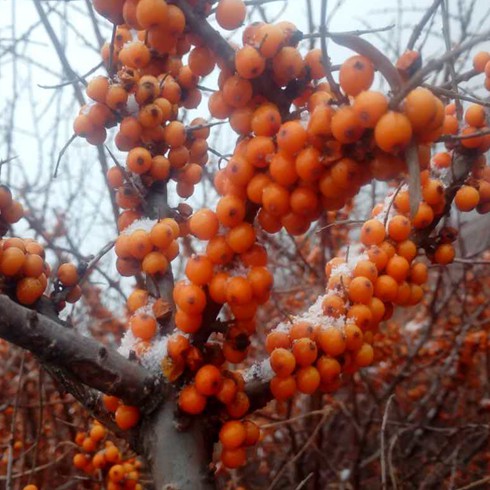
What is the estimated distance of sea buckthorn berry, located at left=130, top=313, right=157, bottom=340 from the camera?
1.01m

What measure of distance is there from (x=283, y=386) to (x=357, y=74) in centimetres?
55

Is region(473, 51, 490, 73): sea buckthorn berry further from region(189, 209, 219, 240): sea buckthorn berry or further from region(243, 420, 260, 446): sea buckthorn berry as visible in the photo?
region(243, 420, 260, 446): sea buckthorn berry

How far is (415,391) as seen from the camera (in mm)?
3791

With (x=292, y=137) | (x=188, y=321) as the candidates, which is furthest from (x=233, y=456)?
(x=292, y=137)

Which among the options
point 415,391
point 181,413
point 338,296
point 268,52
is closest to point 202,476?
point 181,413

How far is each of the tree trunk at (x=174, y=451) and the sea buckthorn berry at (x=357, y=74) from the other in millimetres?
643

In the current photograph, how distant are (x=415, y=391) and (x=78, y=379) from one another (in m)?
3.37

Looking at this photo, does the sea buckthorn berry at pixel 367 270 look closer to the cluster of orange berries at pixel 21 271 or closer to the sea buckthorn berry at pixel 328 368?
the sea buckthorn berry at pixel 328 368

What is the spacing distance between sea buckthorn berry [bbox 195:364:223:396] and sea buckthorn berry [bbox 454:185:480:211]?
1.83ft

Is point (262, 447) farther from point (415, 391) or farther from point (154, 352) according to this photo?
point (154, 352)

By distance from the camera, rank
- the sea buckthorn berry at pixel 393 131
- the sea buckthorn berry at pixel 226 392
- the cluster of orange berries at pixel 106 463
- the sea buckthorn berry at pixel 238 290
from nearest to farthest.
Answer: the sea buckthorn berry at pixel 393 131, the sea buckthorn berry at pixel 238 290, the sea buckthorn berry at pixel 226 392, the cluster of orange berries at pixel 106 463

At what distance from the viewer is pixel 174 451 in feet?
3.06

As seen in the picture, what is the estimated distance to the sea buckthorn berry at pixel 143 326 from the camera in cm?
101

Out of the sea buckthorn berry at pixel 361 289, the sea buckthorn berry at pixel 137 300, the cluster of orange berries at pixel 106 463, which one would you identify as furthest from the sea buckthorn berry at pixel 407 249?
the cluster of orange berries at pixel 106 463
